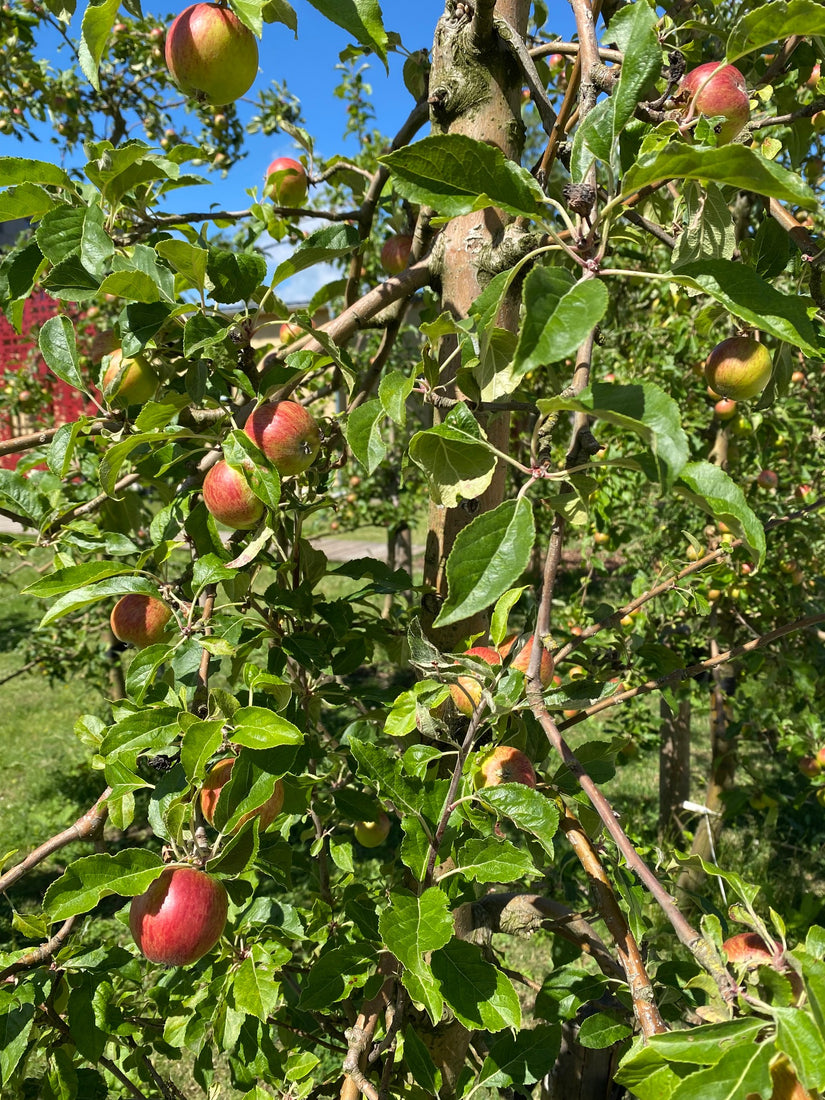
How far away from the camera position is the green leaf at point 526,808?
701 mm

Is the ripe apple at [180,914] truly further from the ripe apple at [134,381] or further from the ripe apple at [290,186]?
the ripe apple at [290,186]

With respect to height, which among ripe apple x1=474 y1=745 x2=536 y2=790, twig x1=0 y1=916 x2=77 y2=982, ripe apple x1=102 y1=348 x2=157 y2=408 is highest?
ripe apple x1=102 y1=348 x2=157 y2=408

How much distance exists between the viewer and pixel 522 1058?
934mm

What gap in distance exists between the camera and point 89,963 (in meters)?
1.02

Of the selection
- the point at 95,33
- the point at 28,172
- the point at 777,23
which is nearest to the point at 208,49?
the point at 95,33

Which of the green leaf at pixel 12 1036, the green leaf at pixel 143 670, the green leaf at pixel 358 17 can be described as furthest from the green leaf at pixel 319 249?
the green leaf at pixel 12 1036

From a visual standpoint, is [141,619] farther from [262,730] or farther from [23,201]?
[23,201]

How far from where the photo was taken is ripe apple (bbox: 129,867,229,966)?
0.84 m

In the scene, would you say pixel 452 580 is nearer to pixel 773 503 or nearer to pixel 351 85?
pixel 773 503

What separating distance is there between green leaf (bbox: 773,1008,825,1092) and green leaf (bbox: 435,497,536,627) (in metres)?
0.35

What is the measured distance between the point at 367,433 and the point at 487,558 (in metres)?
0.25

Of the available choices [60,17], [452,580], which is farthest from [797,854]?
[60,17]

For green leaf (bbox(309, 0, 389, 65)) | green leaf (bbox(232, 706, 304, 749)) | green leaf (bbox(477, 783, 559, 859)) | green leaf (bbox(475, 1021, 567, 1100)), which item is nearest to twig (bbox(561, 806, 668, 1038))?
green leaf (bbox(477, 783, 559, 859))

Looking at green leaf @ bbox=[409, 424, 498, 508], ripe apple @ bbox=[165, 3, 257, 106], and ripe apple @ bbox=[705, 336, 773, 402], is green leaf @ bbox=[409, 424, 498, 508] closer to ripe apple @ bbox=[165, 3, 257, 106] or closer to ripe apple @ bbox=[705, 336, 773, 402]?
ripe apple @ bbox=[705, 336, 773, 402]
